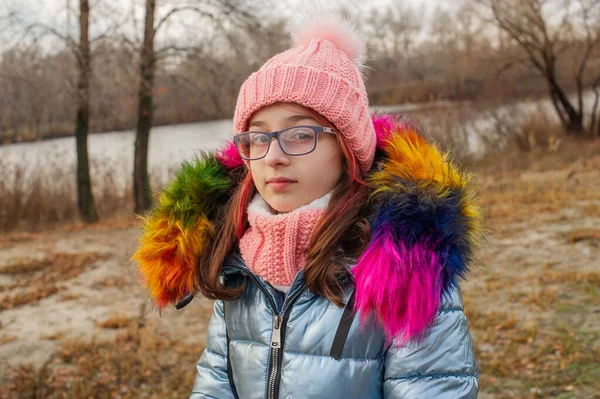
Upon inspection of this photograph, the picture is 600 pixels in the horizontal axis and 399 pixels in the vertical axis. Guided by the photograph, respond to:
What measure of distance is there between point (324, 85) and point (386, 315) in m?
0.62

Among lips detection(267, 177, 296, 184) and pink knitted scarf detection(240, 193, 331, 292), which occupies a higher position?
lips detection(267, 177, 296, 184)

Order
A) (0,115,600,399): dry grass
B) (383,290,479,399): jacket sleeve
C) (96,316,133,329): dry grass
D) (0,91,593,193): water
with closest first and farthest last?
(383,290,479,399): jacket sleeve → (0,115,600,399): dry grass → (96,316,133,329): dry grass → (0,91,593,193): water

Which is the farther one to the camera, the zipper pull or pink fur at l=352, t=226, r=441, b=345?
the zipper pull

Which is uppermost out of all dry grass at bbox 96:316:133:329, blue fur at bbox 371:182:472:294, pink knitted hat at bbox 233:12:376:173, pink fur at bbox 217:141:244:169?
pink knitted hat at bbox 233:12:376:173

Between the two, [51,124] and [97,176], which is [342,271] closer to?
[97,176]

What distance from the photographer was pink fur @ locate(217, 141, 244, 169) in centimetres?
194

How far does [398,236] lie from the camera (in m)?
1.43

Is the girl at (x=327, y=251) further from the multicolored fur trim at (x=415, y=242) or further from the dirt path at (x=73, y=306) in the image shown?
the dirt path at (x=73, y=306)

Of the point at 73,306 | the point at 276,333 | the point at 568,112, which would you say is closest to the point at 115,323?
the point at 73,306

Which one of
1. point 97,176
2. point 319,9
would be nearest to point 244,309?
point 319,9

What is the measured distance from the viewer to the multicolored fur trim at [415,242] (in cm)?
136

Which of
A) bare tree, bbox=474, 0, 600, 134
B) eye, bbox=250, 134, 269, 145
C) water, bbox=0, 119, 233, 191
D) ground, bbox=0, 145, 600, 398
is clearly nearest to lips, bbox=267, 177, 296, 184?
eye, bbox=250, 134, 269, 145

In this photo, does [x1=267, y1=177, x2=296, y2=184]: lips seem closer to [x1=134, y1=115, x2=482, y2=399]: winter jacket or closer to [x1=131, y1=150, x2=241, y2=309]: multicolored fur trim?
[x1=134, y1=115, x2=482, y2=399]: winter jacket

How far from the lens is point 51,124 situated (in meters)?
12.2
